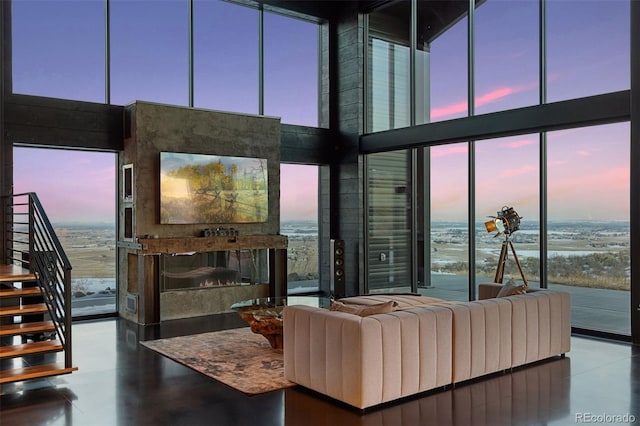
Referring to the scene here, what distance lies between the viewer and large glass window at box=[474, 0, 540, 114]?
24.6 ft

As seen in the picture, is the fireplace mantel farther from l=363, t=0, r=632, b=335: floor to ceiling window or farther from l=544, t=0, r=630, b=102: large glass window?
l=544, t=0, r=630, b=102: large glass window

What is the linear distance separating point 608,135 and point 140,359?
5.87 m

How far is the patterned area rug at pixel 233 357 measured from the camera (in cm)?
499

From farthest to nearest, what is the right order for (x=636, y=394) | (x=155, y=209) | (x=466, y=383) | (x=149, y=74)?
(x=149, y=74), (x=155, y=209), (x=466, y=383), (x=636, y=394)

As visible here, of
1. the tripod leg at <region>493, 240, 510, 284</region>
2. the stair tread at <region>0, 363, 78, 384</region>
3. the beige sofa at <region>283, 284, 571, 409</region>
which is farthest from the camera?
the tripod leg at <region>493, 240, 510, 284</region>

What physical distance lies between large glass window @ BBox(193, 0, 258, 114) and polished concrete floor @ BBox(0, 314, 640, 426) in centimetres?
487

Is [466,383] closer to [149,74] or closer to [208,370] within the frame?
[208,370]

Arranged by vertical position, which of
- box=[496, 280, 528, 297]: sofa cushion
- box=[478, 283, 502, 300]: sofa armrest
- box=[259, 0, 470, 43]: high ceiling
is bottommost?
box=[478, 283, 502, 300]: sofa armrest

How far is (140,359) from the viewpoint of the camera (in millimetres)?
5805

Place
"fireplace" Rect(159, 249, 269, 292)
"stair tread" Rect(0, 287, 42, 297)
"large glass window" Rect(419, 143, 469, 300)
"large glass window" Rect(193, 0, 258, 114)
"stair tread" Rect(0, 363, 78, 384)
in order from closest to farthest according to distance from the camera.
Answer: "stair tread" Rect(0, 363, 78, 384) < "stair tread" Rect(0, 287, 42, 297) < "fireplace" Rect(159, 249, 269, 292) < "large glass window" Rect(419, 143, 469, 300) < "large glass window" Rect(193, 0, 258, 114)

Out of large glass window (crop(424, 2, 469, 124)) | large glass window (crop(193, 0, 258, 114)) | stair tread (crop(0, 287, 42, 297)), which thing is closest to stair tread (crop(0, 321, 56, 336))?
stair tread (crop(0, 287, 42, 297))

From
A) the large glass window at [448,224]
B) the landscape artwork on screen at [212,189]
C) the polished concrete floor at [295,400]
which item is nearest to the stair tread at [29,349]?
the polished concrete floor at [295,400]

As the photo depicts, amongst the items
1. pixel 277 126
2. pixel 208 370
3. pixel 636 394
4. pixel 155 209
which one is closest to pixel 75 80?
pixel 155 209

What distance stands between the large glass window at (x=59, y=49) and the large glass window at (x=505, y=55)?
211 inches
